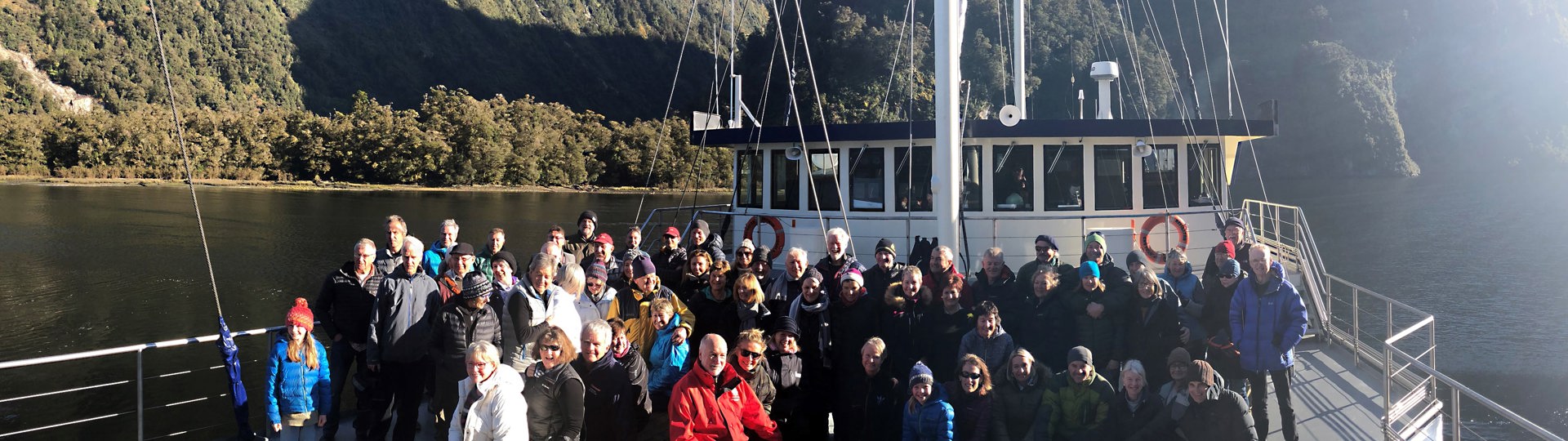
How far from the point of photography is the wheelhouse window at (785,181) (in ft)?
35.3

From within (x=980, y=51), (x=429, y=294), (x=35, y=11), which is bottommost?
(x=429, y=294)

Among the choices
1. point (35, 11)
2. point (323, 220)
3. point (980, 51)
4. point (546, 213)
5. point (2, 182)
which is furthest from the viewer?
point (35, 11)

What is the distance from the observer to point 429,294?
18.6 feet

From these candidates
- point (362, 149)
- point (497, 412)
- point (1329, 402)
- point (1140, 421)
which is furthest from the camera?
point (362, 149)

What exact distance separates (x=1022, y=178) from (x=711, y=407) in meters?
5.90

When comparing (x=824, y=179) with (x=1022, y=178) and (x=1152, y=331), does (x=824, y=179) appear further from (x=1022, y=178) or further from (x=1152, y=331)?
(x=1152, y=331)

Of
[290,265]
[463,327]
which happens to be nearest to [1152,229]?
[463,327]

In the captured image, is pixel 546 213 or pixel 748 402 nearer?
pixel 748 402

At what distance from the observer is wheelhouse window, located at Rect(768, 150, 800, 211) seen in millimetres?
10750

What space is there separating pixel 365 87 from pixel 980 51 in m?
95.3

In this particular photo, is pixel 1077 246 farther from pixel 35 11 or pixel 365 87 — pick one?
pixel 365 87

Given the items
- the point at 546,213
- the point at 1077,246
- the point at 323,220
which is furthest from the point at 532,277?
the point at 546,213

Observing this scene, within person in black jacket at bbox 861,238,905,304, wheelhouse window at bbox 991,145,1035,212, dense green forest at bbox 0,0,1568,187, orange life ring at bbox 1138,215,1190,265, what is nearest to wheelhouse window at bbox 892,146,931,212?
wheelhouse window at bbox 991,145,1035,212

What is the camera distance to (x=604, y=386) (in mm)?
4930
